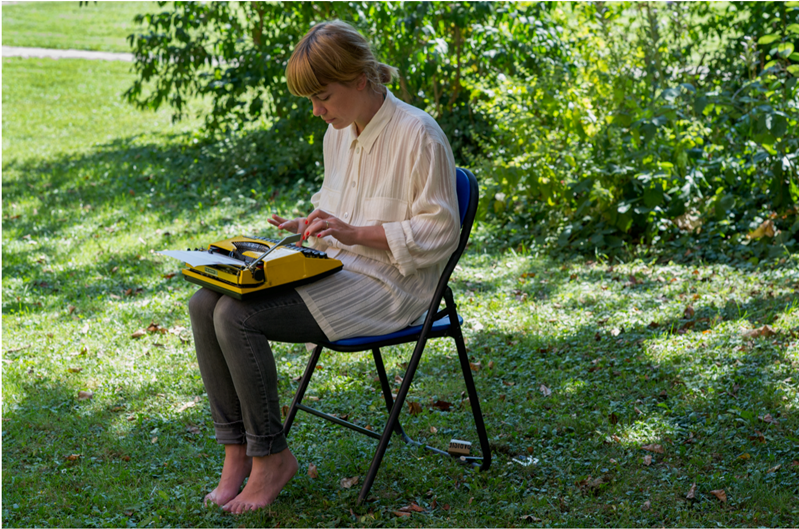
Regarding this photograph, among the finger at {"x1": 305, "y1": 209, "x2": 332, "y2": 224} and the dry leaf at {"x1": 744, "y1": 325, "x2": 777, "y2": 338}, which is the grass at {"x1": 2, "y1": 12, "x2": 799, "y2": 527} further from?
the finger at {"x1": 305, "y1": 209, "x2": 332, "y2": 224}

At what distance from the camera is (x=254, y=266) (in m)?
2.17

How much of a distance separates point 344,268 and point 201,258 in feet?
1.60

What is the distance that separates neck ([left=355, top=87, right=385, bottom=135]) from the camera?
8.04 ft

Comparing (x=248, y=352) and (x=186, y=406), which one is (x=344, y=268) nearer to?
(x=248, y=352)

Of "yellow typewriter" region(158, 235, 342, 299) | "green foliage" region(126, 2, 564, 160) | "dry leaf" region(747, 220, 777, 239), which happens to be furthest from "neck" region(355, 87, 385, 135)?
"green foliage" region(126, 2, 564, 160)

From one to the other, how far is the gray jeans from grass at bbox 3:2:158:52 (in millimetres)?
16951

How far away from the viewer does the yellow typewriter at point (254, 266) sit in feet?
7.13

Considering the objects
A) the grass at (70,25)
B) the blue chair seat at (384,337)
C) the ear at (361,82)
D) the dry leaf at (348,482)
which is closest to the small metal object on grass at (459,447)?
the dry leaf at (348,482)

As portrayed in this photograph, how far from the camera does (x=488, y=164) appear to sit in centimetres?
562

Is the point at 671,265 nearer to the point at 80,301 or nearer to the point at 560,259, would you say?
the point at 560,259

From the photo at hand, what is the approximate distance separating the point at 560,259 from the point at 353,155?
267cm

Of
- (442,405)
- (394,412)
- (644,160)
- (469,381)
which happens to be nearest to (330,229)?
(394,412)

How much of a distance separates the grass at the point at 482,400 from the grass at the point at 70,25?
1503 centimetres

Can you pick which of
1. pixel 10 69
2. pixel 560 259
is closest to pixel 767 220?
pixel 560 259
